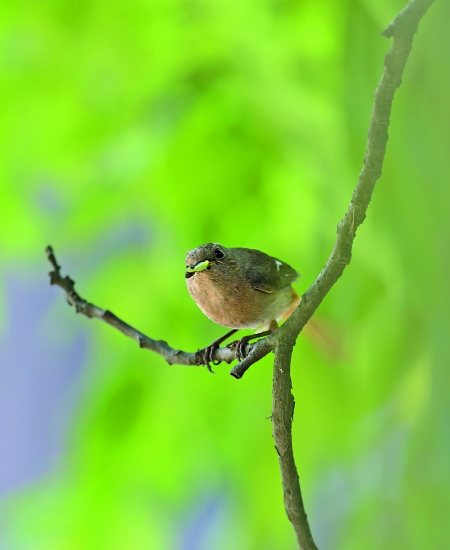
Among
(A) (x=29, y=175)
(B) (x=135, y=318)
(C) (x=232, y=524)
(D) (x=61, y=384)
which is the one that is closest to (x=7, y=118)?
(A) (x=29, y=175)

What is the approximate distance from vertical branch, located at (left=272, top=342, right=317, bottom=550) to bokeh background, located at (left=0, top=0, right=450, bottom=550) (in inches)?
16.4

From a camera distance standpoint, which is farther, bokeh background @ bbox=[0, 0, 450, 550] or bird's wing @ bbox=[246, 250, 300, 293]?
bokeh background @ bbox=[0, 0, 450, 550]

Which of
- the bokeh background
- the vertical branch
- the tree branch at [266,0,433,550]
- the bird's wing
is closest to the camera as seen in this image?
the tree branch at [266,0,433,550]

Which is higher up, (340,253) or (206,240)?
(206,240)

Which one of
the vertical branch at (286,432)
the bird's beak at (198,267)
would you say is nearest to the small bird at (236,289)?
the bird's beak at (198,267)

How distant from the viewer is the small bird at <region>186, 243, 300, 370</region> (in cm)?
78

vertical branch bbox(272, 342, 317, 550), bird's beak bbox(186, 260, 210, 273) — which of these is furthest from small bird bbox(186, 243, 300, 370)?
vertical branch bbox(272, 342, 317, 550)

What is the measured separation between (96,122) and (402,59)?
89 centimetres

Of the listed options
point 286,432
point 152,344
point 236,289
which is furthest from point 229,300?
point 286,432

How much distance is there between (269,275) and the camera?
86 centimetres

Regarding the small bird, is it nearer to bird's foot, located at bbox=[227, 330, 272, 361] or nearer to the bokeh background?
bird's foot, located at bbox=[227, 330, 272, 361]

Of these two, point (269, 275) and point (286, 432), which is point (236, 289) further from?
point (286, 432)

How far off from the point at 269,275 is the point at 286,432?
1.11 ft

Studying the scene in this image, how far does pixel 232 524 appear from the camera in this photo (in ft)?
3.77
